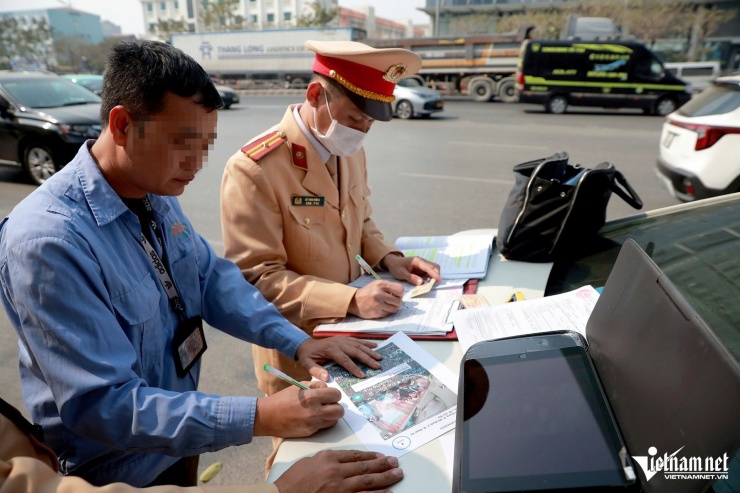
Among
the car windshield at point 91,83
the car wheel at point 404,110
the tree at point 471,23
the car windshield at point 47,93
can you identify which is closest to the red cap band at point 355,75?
the car windshield at point 47,93

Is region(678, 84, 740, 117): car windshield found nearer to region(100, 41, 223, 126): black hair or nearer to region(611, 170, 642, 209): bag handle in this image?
region(611, 170, 642, 209): bag handle

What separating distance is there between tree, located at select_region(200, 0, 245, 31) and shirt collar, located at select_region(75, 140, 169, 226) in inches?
2494

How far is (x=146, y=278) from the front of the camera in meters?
1.19

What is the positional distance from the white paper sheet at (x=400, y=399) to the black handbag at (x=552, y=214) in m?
0.81

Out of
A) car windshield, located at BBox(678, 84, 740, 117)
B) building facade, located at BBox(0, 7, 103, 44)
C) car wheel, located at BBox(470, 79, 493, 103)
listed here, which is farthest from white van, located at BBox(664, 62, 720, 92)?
building facade, located at BBox(0, 7, 103, 44)

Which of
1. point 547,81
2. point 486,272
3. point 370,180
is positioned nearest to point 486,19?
point 547,81

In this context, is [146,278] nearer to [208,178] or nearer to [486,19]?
[208,178]

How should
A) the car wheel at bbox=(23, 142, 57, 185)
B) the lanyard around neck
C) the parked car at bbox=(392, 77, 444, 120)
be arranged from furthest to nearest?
the parked car at bbox=(392, 77, 444, 120) < the car wheel at bbox=(23, 142, 57, 185) < the lanyard around neck

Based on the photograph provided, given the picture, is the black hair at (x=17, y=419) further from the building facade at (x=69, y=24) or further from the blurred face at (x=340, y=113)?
the building facade at (x=69, y=24)

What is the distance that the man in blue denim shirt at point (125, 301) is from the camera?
996 mm

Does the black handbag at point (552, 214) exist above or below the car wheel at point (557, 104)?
above

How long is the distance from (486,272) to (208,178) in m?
6.32

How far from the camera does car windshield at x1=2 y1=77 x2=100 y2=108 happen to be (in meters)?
7.41

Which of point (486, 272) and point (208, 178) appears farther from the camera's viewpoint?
point (208, 178)
